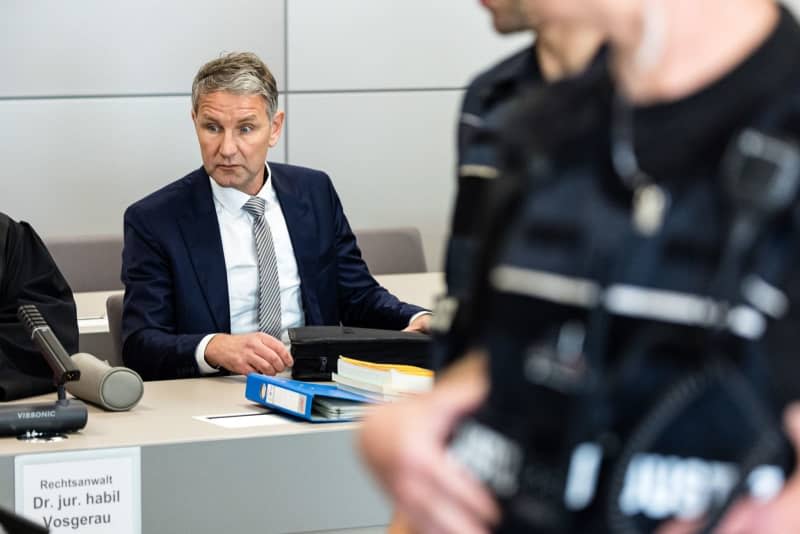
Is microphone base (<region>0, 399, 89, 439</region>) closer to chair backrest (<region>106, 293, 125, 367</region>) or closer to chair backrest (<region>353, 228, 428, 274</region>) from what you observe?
chair backrest (<region>106, 293, 125, 367</region>)

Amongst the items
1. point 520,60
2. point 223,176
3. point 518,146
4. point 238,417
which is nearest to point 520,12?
point 520,60

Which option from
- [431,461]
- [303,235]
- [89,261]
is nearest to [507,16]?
[431,461]

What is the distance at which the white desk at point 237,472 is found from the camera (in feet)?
7.83

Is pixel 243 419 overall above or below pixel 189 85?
below

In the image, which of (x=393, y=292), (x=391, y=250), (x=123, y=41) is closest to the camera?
(x=393, y=292)

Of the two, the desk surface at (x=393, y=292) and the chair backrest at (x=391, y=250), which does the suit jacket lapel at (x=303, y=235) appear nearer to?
the desk surface at (x=393, y=292)

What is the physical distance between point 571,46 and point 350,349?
1.93 m

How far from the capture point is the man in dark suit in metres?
3.20

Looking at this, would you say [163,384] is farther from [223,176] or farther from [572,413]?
[572,413]

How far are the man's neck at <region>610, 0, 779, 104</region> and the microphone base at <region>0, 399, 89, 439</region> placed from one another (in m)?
1.84

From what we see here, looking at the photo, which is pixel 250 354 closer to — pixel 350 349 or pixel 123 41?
pixel 350 349

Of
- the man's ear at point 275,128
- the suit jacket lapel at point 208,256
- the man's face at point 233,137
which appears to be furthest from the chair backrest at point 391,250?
the suit jacket lapel at point 208,256

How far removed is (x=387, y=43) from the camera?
213 inches

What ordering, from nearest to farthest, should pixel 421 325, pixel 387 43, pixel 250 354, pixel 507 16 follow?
pixel 507 16 → pixel 250 354 → pixel 421 325 → pixel 387 43
